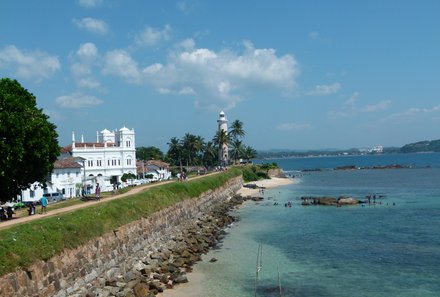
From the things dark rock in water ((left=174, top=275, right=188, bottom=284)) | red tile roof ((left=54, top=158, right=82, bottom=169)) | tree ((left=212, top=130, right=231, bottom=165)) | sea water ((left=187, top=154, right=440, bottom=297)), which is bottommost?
sea water ((left=187, top=154, right=440, bottom=297))

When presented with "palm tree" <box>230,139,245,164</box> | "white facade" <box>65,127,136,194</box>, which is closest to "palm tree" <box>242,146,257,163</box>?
"palm tree" <box>230,139,245,164</box>

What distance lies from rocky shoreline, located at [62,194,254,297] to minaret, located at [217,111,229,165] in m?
80.4

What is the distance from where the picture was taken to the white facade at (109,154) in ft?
273

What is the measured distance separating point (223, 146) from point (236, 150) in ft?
26.8

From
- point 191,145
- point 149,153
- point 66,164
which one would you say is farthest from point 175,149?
point 66,164

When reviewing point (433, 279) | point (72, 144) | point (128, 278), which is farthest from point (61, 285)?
point (72, 144)

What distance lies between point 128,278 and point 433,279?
18.4m

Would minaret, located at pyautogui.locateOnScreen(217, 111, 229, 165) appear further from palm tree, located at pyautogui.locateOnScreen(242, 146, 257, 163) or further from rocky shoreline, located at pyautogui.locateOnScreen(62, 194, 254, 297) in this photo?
rocky shoreline, located at pyautogui.locateOnScreen(62, 194, 254, 297)

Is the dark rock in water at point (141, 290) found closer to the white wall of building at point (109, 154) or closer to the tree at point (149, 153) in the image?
the white wall of building at point (109, 154)

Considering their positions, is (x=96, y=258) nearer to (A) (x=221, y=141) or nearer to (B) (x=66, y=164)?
(B) (x=66, y=164)

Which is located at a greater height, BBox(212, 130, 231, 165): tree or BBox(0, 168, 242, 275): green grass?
BBox(212, 130, 231, 165): tree

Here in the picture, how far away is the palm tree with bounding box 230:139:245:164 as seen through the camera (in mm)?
134500

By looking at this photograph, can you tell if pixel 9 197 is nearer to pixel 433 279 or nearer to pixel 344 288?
pixel 344 288

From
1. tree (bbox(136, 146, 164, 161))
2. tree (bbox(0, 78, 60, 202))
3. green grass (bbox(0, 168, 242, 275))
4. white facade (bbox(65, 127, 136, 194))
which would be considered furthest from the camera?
tree (bbox(136, 146, 164, 161))
